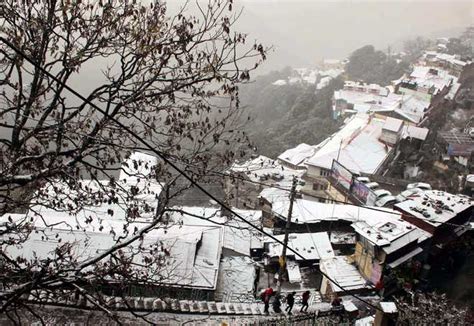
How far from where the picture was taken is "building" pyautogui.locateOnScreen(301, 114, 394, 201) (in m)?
26.6

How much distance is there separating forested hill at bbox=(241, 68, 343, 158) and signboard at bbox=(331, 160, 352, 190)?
9.31 meters

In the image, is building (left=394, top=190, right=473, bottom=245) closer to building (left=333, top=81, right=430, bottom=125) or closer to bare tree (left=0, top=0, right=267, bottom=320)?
bare tree (left=0, top=0, right=267, bottom=320)

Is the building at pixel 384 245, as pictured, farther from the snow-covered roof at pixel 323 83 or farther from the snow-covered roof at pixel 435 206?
the snow-covered roof at pixel 323 83

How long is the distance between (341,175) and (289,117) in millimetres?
25458

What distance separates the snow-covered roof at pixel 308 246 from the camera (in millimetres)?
17969

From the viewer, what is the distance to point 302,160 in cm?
3484

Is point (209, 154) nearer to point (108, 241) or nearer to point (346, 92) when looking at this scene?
point (108, 241)

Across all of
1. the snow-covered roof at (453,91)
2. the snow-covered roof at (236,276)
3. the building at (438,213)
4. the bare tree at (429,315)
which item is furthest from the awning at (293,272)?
the snow-covered roof at (453,91)

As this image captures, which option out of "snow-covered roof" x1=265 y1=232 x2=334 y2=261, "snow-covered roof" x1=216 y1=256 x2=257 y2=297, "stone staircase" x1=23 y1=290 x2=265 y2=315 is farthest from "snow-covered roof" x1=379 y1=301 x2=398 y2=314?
"snow-covered roof" x1=265 y1=232 x2=334 y2=261

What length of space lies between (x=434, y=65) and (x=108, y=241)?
4727 cm

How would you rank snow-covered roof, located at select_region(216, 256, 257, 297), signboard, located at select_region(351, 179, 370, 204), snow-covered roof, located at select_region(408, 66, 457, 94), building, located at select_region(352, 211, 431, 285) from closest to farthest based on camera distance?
snow-covered roof, located at select_region(216, 256, 257, 297) → building, located at select_region(352, 211, 431, 285) → signboard, located at select_region(351, 179, 370, 204) → snow-covered roof, located at select_region(408, 66, 457, 94)

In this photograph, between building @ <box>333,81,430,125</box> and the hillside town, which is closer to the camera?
the hillside town

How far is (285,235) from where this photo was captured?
11.9m

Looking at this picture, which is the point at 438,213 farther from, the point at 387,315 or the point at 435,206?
the point at 387,315
